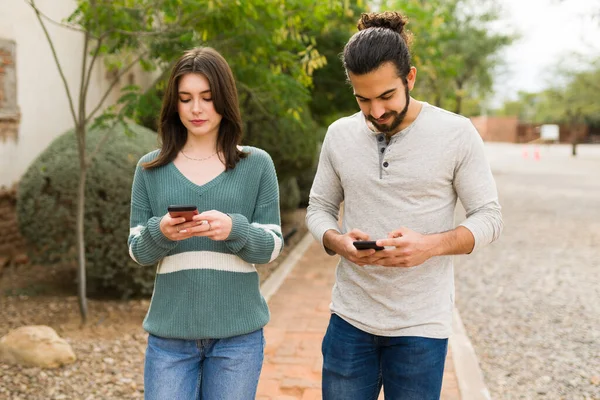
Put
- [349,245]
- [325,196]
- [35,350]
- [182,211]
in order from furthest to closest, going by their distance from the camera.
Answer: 1. [35,350]
2. [325,196]
3. [349,245]
4. [182,211]

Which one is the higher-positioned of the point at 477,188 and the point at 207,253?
the point at 477,188

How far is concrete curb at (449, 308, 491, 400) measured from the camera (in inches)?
168

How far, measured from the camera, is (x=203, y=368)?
2381 millimetres

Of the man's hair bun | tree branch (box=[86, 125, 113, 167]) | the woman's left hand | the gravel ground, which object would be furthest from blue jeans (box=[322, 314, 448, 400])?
tree branch (box=[86, 125, 113, 167])

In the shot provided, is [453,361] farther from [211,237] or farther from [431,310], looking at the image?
[211,237]

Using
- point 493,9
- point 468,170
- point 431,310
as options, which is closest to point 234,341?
point 431,310

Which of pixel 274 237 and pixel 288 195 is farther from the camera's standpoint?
pixel 288 195

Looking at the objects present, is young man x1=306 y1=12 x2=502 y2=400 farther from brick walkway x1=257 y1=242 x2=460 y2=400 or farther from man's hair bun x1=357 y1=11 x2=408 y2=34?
brick walkway x1=257 y1=242 x2=460 y2=400

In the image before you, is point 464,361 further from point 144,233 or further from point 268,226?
point 144,233

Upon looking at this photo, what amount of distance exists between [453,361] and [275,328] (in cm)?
157

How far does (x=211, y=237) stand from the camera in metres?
2.18

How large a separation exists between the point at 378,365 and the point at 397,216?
59cm

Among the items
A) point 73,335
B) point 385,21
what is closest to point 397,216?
point 385,21

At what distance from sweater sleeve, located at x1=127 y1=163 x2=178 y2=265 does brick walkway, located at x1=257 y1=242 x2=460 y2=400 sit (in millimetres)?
2145
